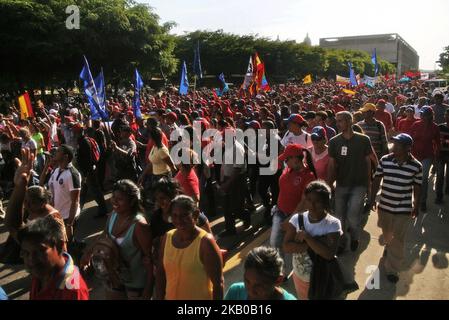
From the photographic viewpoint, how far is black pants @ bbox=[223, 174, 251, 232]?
20.6ft

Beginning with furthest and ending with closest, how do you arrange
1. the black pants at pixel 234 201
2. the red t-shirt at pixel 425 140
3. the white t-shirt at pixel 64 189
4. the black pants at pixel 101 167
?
1. the black pants at pixel 101 167
2. the red t-shirt at pixel 425 140
3. the black pants at pixel 234 201
4. the white t-shirt at pixel 64 189

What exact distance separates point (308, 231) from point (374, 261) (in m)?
2.36

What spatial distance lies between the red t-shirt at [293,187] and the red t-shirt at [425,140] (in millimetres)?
3368

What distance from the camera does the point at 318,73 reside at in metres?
65.4

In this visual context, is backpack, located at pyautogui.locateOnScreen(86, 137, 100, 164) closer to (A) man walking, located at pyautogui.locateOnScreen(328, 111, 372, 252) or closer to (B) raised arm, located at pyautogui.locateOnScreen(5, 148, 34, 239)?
(B) raised arm, located at pyautogui.locateOnScreen(5, 148, 34, 239)

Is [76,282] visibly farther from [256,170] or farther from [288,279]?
[256,170]

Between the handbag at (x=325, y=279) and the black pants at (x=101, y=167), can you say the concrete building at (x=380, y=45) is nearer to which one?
the black pants at (x=101, y=167)

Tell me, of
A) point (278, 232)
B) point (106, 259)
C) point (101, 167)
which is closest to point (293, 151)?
point (278, 232)

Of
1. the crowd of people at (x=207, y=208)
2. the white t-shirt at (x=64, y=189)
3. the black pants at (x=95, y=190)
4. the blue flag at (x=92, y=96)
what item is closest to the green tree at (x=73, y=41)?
the crowd of people at (x=207, y=208)

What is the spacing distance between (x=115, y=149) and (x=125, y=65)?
74.9ft

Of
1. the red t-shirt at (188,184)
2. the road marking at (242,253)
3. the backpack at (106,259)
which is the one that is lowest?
the road marking at (242,253)

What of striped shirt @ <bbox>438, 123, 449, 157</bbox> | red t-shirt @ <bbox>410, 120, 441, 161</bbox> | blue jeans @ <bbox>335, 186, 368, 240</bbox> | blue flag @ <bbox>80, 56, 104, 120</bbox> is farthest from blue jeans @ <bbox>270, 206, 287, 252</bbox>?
blue flag @ <bbox>80, 56, 104, 120</bbox>

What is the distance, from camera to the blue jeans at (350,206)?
5.28m

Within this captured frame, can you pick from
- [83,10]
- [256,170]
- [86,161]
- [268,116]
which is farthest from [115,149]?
[83,10]
